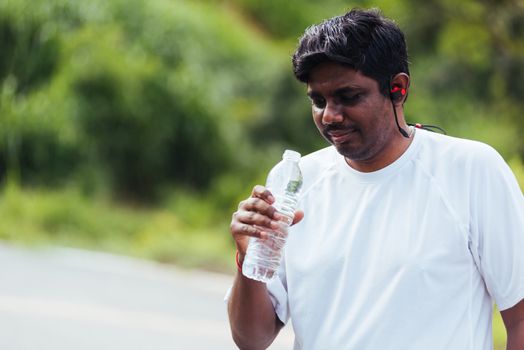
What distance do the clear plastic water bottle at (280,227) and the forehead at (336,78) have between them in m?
0.17

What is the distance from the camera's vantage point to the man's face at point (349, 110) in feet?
7.18

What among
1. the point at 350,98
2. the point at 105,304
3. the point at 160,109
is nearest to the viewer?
the point at 350,98

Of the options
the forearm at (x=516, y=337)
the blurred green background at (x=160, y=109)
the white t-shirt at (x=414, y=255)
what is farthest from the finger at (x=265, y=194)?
the blurred green background at (x=160, y=109)

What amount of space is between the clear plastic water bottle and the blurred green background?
9.48m

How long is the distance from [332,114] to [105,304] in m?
6.93

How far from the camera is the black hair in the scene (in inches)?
85.7

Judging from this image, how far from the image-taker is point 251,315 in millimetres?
2309

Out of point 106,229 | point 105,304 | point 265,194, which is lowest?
point 265,194

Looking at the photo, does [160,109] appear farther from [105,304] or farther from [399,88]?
[399,88]

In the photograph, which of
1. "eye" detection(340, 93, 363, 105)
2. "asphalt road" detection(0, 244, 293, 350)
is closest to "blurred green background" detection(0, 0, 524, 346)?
"asphalt road" detection(0, 244, 293, 350)

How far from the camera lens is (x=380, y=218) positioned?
7.18 ft

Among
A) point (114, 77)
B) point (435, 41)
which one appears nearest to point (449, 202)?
point (435, 41)

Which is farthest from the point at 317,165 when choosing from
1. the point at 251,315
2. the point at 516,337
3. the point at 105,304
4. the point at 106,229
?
the point at 106,229

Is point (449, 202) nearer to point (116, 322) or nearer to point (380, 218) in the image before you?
point (380, 218)
